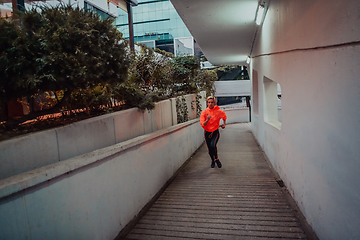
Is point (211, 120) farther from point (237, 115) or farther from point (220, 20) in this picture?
point (237, 115)

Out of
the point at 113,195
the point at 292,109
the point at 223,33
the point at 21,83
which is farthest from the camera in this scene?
the point at 223,33

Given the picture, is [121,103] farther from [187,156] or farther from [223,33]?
[223,33]

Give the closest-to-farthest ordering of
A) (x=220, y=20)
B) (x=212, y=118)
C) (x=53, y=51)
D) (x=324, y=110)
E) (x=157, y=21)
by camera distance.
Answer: (x=53, y=51) < (x=324, y=110) < (x=212, y=118) < (x=220, y=20) < (x=157, y=21)

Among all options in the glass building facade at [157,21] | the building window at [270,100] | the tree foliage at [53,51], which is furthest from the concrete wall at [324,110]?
the glass building facade at [157,21]

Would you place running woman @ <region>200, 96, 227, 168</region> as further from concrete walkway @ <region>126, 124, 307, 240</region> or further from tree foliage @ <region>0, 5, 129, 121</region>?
tree foliage @ <region>0, 5, 129, 121</region>

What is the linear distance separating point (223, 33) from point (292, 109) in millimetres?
4838

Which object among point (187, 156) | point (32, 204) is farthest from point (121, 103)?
A: point (187, 156)

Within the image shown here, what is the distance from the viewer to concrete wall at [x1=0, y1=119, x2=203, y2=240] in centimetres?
198

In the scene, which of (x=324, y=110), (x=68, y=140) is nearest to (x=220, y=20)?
(x=324, y=110)

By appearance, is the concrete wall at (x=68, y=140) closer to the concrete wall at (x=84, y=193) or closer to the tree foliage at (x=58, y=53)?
the concrete wall at (x=84, y=193)

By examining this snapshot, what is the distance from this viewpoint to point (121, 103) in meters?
4.69

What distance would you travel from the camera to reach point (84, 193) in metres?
2.69

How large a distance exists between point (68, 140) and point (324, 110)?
2.74 m

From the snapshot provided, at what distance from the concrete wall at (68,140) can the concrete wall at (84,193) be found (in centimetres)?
15
